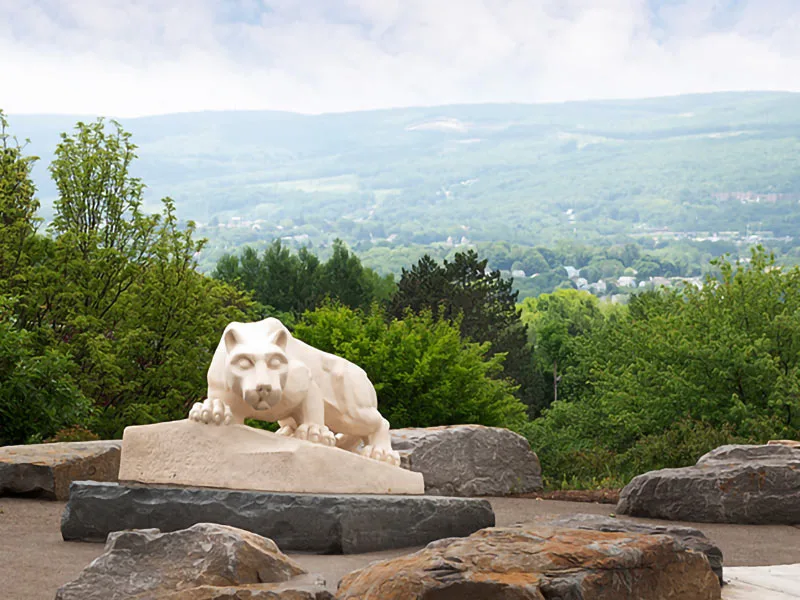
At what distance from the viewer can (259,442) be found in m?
8.36

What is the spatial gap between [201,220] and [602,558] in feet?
587

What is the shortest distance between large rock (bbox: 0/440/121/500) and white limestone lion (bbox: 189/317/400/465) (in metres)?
3.53

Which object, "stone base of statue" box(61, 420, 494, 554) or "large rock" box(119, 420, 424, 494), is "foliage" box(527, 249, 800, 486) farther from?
"large rock" box(119, 420, 424, 494)

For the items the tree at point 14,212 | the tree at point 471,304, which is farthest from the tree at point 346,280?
the tree at point 14,212

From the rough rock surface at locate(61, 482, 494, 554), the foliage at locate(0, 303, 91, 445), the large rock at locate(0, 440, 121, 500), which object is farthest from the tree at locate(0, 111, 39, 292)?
the rough rock surface at locate(61, 482, 494, 554)

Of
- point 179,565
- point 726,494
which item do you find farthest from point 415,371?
point 179,565

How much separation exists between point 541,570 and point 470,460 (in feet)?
31.9

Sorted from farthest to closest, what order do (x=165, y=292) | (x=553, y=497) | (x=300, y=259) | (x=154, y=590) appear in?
(x=300, y=259)
(x=165, y=292)
(x=553, y=497)
(x=154, y=590)

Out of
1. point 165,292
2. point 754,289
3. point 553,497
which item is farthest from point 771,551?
point 165,292

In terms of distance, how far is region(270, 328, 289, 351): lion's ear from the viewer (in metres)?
8.30

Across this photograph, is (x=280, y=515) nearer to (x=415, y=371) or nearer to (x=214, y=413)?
(x=214, y=413)

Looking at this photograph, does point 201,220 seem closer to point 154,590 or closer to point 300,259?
point 300,259

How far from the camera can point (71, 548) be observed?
8.29 meters

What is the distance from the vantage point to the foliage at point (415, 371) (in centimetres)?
2005
